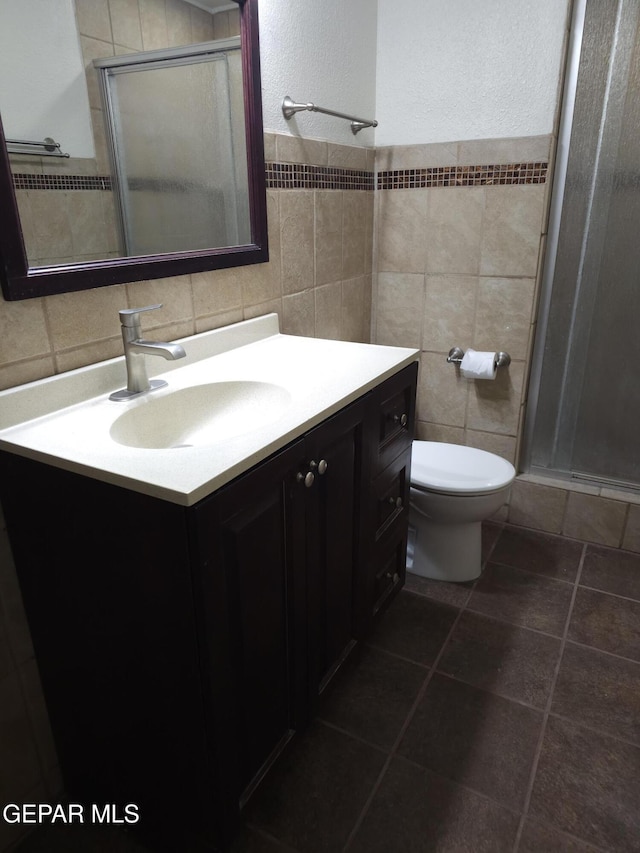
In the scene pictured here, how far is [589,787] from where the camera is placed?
4.38 ft

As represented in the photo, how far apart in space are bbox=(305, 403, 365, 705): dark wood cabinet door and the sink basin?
136 mm

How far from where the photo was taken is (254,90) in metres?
1.53

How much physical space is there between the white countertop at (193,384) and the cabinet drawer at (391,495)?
295mm

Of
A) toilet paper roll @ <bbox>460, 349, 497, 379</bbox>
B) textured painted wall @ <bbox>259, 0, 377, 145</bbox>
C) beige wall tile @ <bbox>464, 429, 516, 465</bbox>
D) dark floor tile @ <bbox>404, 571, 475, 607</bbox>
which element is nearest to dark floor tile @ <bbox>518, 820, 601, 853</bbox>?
dark floor tile @ <bbox>404, 571, 475, 607</bbox>

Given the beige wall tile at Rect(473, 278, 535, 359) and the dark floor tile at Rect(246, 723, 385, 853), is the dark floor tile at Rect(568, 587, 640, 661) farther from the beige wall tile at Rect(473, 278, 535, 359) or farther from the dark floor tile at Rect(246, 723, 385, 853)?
the beige wall tile at Rect(473, 278, 535, 359)

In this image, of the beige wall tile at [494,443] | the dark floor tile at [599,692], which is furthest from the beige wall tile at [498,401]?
the dark floor tile at [599,692]

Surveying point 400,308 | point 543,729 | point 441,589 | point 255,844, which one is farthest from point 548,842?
point 400,308

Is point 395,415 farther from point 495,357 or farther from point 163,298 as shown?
point 495,357

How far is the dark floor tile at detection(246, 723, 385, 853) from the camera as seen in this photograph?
4.07ft

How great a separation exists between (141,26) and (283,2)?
0.58m

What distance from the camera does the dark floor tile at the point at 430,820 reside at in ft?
3.99

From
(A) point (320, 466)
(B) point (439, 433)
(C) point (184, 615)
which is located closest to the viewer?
(C) point (184, 615)

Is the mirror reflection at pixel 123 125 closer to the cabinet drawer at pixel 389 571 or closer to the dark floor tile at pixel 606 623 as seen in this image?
the cabinet drawer at pixel 389 571

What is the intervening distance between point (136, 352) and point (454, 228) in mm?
1441
